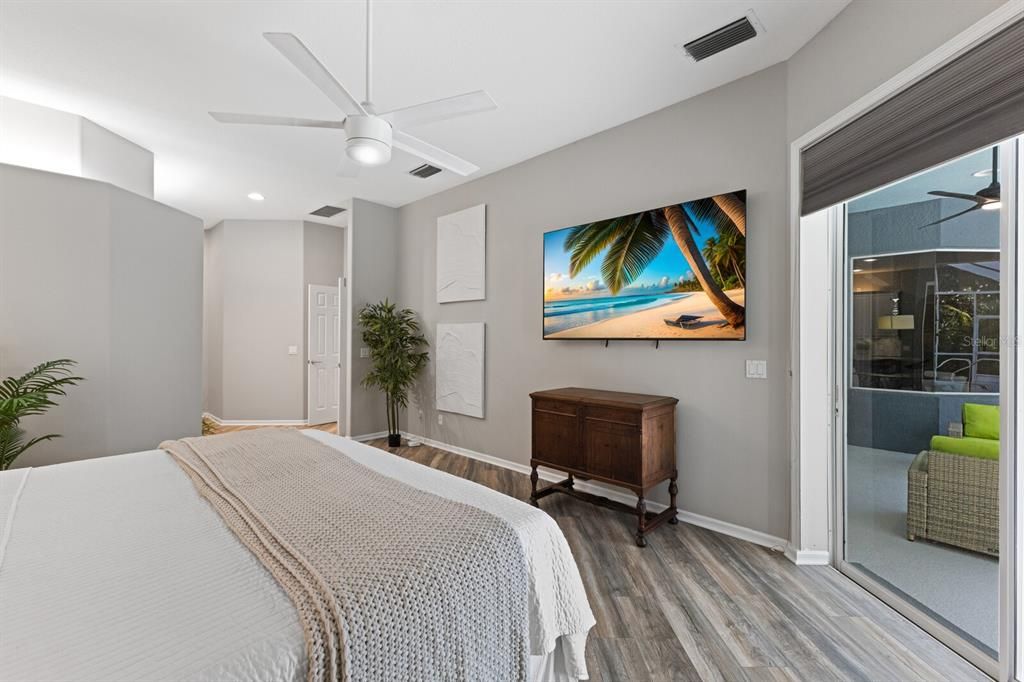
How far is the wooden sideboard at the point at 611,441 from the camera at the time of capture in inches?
109

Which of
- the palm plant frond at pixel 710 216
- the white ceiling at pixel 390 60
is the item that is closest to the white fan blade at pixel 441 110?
the white ceiling at pixel 390 60

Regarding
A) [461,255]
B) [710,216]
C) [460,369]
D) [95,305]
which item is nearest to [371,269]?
[461,255]

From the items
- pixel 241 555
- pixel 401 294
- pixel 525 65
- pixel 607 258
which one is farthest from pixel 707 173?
pixel 401 294

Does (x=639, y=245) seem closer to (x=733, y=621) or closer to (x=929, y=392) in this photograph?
(x=929, y=392)

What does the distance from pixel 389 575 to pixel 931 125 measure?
243 centimetres

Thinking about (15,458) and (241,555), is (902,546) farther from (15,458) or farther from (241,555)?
(15,458)

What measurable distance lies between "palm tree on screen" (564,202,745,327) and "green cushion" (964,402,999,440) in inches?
43.0

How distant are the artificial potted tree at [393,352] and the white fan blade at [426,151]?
296 centimetres

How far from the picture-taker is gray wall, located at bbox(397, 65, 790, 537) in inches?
106

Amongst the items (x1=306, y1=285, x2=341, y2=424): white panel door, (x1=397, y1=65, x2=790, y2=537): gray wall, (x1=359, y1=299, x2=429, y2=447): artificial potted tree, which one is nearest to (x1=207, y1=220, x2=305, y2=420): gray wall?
(x1=306, y1=285, x2=341, y2=424): white panel door

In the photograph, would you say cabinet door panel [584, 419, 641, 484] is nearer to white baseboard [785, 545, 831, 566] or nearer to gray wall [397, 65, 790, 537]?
gray wall [397, 65, 790, 537]

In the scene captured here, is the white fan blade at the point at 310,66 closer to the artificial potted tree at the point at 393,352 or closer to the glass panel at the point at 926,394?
the glass panel at the point at 926,394

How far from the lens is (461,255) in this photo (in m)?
4.71

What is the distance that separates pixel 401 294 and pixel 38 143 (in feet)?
10.6
